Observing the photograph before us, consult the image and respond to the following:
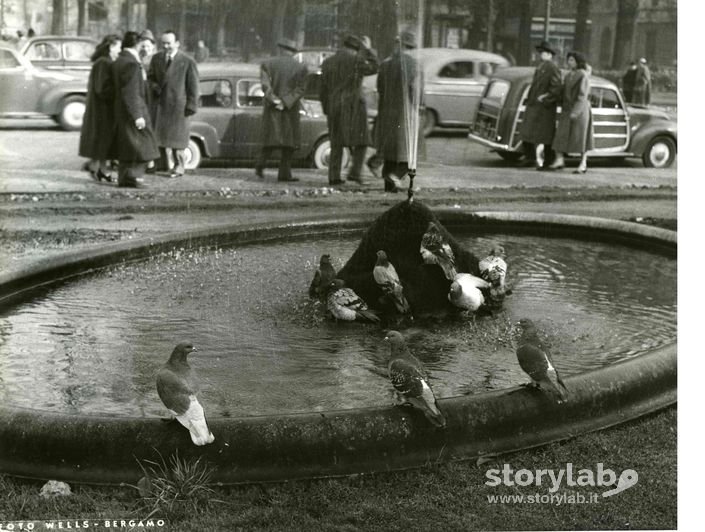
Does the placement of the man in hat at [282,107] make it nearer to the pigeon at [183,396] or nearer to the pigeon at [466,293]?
the pigeon at [466,293]

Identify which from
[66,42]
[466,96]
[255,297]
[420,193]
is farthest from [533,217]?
[466,96]

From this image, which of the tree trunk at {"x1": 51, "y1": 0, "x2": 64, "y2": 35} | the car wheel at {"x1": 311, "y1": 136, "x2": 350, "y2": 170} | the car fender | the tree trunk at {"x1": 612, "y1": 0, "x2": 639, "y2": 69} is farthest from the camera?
the car wheel at {"x1": 311, "y1": 136, "x2": 350, "y2": 170}

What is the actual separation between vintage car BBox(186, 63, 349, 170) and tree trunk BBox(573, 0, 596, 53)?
309cm

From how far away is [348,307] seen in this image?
262 inches

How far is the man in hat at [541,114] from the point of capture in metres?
13.7

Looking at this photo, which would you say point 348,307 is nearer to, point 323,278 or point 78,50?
point 323,278

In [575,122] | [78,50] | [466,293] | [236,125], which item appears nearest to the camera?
[466,293]

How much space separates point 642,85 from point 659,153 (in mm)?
904

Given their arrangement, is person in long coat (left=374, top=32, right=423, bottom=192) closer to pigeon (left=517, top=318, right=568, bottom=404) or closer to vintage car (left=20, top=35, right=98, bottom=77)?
vintage car (left=20, top=35, right=98, bottom=77)

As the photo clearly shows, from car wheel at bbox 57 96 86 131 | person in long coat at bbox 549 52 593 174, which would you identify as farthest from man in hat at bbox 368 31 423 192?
car wheel at bbox 57 96 86 131

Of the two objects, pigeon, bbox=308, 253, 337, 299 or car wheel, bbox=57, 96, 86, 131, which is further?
car wheel, bbox=57, 96, 86, 131

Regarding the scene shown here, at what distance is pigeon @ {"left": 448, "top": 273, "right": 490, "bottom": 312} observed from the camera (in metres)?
6.77

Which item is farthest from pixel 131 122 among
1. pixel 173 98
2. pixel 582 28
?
pixel 582 28

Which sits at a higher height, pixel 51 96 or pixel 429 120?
pixel 51 96
